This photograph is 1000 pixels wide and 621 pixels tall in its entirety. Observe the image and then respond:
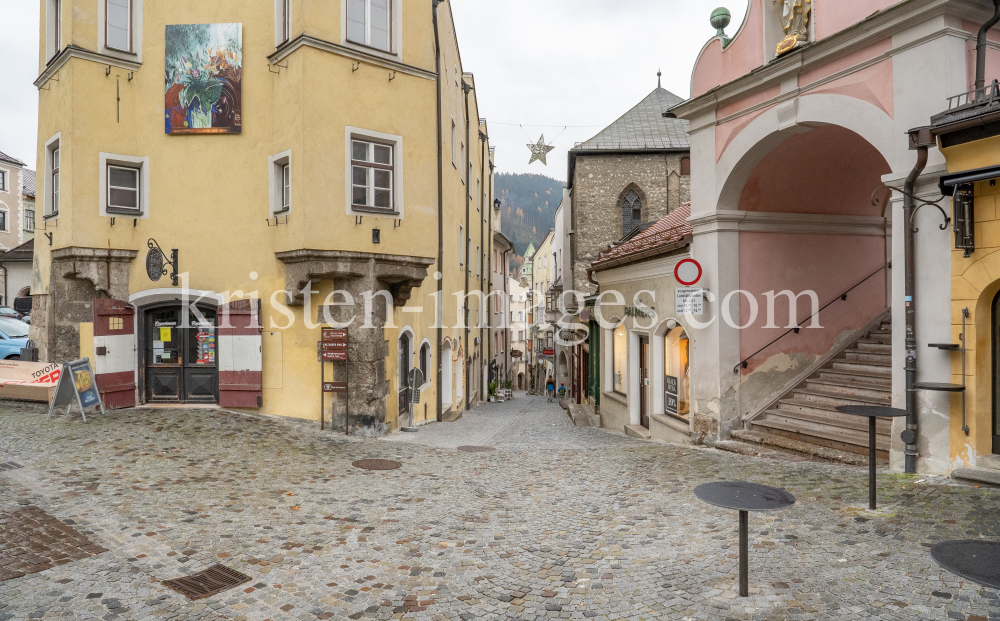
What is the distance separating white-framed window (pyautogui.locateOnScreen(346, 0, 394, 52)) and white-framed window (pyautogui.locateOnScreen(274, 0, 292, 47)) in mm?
1141

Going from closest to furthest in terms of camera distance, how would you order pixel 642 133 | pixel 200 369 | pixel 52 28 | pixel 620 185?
pixel 200 369
pixel 52 28
pixel 620 185
pixel 642 133

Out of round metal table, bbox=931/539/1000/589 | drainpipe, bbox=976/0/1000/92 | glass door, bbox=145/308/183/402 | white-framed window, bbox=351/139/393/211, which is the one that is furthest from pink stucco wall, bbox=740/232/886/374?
glass door, bbox=145/308/183/402

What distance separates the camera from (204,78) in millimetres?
12477

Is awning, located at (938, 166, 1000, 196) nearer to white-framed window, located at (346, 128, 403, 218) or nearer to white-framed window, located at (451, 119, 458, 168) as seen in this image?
white-framed window, located at (346, 128, 403, 218)

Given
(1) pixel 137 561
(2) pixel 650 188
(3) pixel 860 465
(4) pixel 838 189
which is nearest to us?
(1) pixel 137 561

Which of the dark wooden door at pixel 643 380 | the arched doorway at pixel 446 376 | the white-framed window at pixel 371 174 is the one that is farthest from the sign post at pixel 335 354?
the dark wooden door at pixel 643 380

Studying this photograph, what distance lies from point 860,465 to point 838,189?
5.51 metres

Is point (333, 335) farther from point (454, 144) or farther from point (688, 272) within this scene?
point (454, 144)

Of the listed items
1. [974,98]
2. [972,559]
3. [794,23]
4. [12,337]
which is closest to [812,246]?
[794,23]

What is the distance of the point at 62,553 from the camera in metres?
5.44

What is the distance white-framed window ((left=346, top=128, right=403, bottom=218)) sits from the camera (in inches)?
464

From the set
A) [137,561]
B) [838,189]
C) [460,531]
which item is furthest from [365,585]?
[838,189]

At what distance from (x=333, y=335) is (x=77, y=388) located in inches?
187

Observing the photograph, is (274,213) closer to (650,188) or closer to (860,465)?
(860,465)
